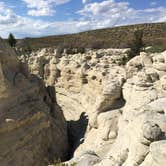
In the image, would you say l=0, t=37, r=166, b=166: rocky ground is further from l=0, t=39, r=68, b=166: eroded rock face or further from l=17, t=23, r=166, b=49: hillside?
l=17, t=23, r=166, b=49: hillside

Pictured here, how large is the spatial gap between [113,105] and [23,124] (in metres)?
4.70

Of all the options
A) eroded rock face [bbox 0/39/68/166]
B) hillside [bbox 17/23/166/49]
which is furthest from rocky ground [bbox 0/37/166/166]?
hillside [bbox 17/23/166/49]

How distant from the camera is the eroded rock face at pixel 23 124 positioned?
50.7 feet

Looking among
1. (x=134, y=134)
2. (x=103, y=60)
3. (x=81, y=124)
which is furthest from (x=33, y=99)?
(x=103, y=60)

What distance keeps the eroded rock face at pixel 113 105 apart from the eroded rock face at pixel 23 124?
54.7 inches

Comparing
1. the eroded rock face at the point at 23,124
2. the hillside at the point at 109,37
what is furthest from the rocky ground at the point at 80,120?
the hillside at the point at 109,37

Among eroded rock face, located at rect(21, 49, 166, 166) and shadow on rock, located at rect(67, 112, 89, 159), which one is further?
shadow on rock, located at rect(67, 112, 89, 159)

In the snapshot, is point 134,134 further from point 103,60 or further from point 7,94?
point 103,60

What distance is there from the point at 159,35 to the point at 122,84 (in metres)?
56.4

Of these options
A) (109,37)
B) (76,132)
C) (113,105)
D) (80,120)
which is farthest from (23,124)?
(109,37)

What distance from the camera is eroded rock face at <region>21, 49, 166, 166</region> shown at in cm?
958

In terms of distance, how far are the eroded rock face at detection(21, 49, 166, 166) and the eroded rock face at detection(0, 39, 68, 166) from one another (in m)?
1.39

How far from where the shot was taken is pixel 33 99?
729 inches

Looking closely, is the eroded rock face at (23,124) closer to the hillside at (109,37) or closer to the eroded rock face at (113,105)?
the eroded rock face at (113,105)
